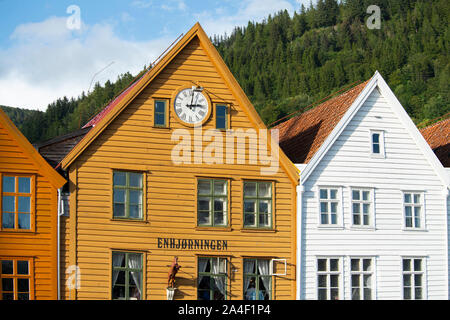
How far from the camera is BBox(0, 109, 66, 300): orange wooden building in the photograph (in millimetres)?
26859

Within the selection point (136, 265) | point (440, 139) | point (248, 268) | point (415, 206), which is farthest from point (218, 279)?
point (440, 139)

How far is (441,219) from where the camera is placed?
103 feet

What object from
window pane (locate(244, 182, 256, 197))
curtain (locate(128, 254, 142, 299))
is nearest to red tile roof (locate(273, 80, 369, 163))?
window pane (locate(244, 182, 256, 197))

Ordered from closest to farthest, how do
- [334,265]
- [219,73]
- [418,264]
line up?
[219,73] → [334,265] → [418,264]

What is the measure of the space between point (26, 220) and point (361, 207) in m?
13.2

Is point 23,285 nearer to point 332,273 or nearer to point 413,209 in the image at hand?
point 332,273

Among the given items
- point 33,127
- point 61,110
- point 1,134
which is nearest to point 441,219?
point 1,134

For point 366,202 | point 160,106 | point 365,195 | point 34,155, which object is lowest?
point 366,202

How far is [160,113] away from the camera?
95.3 ft

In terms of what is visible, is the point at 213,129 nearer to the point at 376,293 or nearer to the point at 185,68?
the point at 185,68

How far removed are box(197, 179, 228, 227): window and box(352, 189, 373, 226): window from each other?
5444mm

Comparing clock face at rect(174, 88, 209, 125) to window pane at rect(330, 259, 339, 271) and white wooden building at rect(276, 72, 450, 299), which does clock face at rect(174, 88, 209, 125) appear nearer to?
white wooden building at rect(276, 72, 450, 299)

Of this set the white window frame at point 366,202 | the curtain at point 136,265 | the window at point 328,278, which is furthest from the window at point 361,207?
the curtain at point 136,265

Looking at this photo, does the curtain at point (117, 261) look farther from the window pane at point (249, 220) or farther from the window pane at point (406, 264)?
the window pane at point (406, 264)
